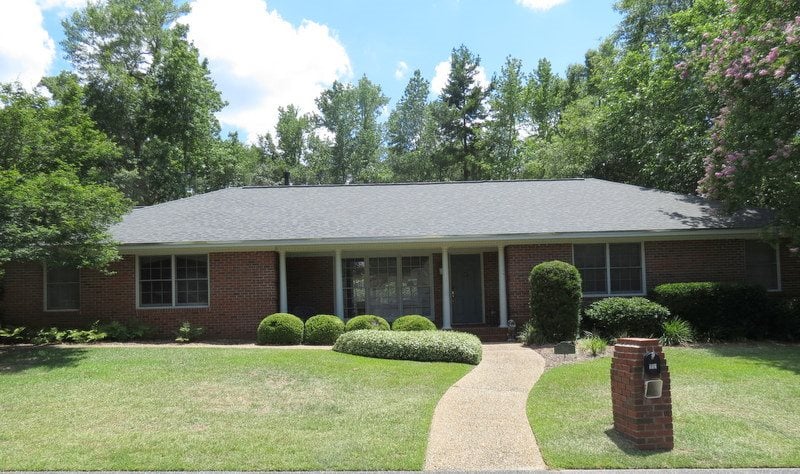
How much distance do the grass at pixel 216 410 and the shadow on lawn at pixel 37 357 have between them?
4 centimetres

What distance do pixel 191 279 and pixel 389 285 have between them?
5.67 metres

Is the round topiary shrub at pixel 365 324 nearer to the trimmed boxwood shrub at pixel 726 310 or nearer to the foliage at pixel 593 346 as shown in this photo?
the foliage at pixel 593 346

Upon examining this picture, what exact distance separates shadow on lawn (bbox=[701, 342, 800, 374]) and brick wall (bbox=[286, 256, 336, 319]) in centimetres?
1006

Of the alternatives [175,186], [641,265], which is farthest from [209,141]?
[641,265]

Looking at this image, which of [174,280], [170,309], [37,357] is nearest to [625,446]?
[37,357]

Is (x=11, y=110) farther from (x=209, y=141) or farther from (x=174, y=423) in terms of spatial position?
(x=209, y=141)

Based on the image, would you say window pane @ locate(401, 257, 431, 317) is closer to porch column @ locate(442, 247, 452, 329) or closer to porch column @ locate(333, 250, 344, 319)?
porch column @ locate(442, 247, 452, 329)

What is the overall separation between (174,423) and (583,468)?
483 cm

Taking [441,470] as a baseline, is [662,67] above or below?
above

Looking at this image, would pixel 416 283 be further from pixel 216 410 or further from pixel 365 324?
pixel 216 410

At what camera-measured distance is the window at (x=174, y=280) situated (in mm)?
15906

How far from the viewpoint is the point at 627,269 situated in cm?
1619

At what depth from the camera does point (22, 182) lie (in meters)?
12.7

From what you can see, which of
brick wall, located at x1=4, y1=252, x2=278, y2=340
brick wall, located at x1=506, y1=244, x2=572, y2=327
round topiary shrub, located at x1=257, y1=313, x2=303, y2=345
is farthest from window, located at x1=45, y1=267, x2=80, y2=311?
brick wall, located at x1=506, y1=244, x2=572, y2=327
